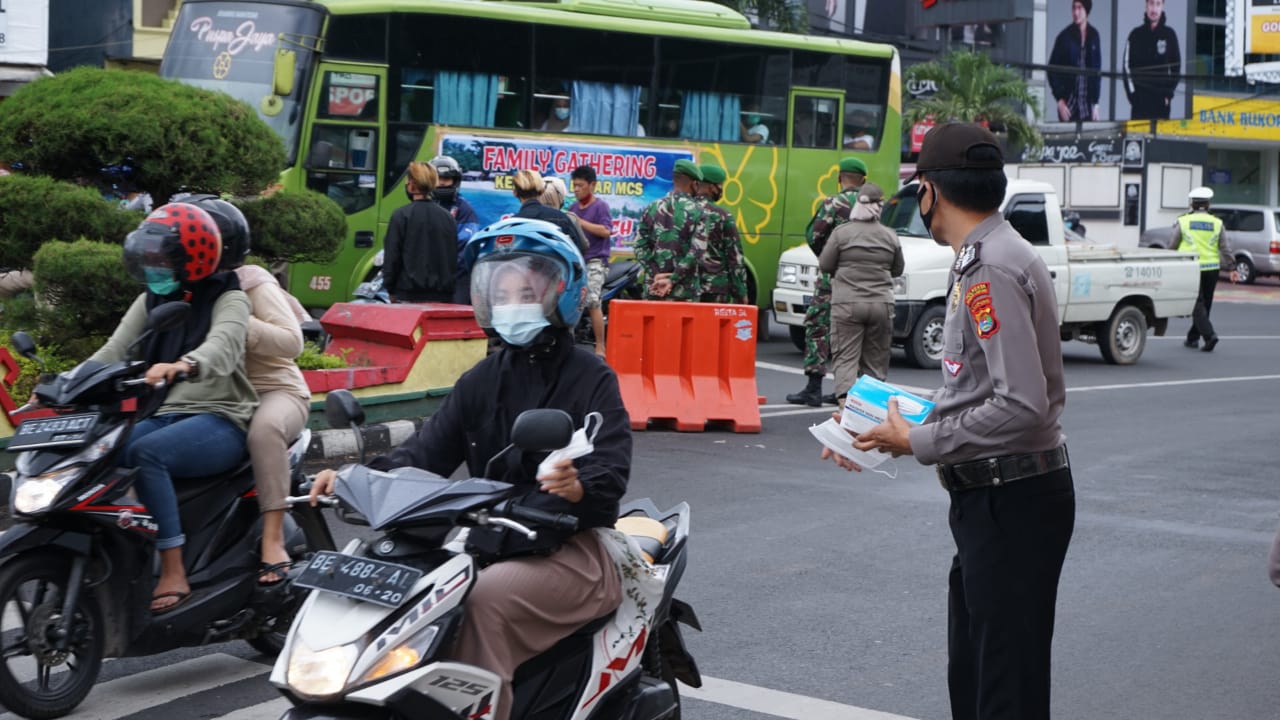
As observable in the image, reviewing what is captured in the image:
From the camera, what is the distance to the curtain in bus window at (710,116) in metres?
18.4

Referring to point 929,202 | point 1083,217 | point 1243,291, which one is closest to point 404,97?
point 929,202

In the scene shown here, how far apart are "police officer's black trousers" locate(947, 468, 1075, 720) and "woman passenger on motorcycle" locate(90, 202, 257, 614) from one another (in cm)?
271

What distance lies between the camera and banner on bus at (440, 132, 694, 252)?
655 inches

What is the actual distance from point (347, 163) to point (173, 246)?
1095 cm

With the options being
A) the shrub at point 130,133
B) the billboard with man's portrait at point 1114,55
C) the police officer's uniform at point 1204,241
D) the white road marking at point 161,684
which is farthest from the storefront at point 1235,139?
the white road marking at point 161,684

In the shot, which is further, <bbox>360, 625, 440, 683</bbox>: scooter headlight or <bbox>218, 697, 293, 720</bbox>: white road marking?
<bbox>218, 697, 293, 720</bbox>: white road marking

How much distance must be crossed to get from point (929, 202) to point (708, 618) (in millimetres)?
2916

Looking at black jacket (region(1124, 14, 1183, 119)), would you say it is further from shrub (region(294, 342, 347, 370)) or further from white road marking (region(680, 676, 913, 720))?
white road marking (region(680, 676, 913, 720))

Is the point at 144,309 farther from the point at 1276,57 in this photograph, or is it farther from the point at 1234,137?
the point at 1276,57

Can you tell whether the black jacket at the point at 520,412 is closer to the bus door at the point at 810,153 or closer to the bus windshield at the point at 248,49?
the bus windshield at the point at 248,49

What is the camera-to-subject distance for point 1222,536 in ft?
27.0

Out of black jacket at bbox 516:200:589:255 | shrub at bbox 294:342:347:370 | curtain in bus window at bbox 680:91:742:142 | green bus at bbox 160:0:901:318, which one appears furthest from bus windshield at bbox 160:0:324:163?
shrub at bbox 294:342:347:370

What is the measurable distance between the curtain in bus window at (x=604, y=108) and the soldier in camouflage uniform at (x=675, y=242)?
17.7ft

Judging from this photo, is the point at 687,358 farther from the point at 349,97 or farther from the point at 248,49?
the point at 248,49
